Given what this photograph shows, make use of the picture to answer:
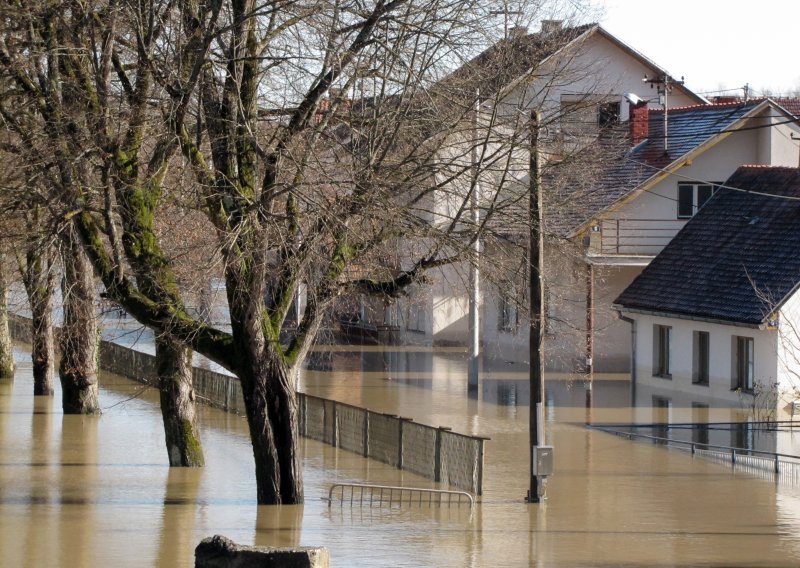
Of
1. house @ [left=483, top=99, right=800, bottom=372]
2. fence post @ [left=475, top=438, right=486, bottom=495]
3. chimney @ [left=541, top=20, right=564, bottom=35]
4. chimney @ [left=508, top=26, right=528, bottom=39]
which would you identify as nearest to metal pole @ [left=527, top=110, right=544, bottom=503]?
fence post @ [left=475, top=438, right=486, bottom=495]

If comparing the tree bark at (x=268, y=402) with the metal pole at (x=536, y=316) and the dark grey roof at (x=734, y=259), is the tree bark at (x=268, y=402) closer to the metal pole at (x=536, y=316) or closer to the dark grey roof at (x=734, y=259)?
the metal pole at (x=536, y=316)

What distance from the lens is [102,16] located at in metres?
16.9

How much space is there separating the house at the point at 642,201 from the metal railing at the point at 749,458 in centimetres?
1235

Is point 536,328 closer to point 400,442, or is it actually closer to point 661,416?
point 400,442

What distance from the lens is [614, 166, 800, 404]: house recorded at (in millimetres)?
29562

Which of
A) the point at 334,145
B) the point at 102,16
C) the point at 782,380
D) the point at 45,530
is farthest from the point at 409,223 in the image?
the point at 782,380

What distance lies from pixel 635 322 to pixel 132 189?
2105 cm

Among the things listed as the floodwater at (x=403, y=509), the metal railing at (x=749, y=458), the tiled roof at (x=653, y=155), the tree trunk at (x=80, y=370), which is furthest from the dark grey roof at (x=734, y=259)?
the tree trunk at (x=80, y=370)

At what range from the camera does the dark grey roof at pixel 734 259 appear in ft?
99.8

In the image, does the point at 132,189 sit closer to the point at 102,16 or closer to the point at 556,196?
the point at 102,16

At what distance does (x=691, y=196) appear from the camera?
38.9 meters

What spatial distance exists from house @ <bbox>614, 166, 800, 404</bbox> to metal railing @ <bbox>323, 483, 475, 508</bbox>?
1209cm

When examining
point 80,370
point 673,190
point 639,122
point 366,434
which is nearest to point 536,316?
point 366,434

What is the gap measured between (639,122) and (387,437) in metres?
22.5
